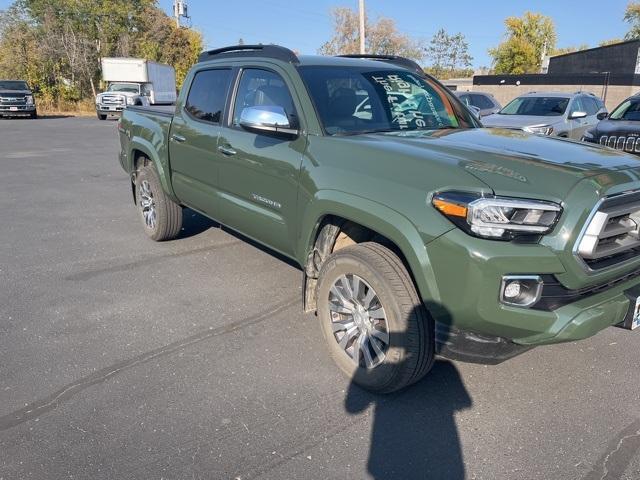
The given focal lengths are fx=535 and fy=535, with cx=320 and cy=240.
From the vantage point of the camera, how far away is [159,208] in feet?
18.7

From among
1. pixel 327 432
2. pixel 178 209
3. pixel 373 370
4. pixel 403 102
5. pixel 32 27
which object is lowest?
pixel 327 432

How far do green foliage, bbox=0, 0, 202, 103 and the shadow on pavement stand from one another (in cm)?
3997

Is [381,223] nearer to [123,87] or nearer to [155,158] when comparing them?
[155,158]

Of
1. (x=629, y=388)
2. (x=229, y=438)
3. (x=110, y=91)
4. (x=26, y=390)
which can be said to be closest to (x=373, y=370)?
(x=229, y=438)

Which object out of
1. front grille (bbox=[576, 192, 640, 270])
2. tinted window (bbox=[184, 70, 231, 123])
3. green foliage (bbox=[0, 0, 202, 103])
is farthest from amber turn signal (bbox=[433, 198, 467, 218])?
green foliage (bbox=[0, 0, 202, 103])

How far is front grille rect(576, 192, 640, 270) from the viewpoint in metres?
2.53

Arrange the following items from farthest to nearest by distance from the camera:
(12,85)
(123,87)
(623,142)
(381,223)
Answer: (123,87) < (12,85) < (623,142) < (381,223)

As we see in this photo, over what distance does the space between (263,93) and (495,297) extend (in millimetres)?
2458

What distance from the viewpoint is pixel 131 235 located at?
252 inches

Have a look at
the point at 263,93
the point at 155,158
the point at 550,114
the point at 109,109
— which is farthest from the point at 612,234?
the point at 109,109

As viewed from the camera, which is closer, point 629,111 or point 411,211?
point 411,211

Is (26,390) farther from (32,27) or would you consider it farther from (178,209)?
(32,27)

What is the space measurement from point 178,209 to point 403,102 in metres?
2.88

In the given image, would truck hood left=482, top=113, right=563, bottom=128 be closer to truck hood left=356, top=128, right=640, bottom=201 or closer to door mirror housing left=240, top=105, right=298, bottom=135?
truck hood left=356, top=128, right=640, bottom=201
